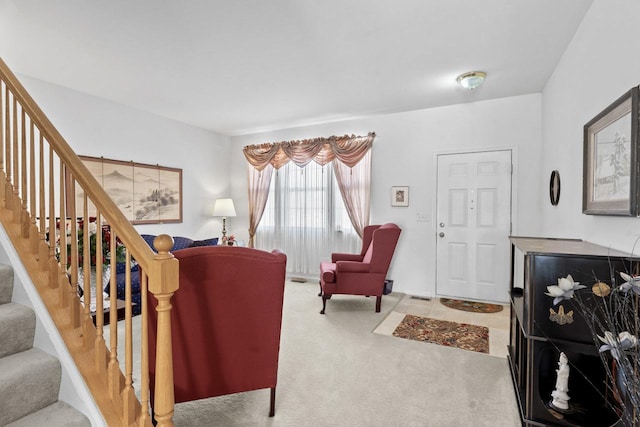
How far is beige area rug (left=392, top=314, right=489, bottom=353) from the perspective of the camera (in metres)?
2.89

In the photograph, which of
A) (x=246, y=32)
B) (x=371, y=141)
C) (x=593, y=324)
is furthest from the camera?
(x=371, y=141)

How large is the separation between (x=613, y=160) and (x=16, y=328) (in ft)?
10.2

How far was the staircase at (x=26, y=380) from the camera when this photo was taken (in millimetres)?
1247

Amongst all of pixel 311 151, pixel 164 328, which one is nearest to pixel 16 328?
pixel 164 328

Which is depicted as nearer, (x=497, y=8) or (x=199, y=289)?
(x=199, y=289)

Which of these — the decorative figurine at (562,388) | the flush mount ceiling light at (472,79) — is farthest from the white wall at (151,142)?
the decorative figurine at (562,388)

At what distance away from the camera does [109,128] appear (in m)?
4.11

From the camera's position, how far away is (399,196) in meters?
4.61

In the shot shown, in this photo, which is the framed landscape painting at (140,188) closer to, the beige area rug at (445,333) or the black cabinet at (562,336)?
the beige area rug at (445,333)

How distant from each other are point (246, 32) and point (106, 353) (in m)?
2.39

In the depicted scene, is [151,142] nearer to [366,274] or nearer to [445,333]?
[366,274]

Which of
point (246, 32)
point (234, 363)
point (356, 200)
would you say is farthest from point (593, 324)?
point (356, 200)

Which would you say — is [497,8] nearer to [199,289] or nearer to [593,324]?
[593,324]

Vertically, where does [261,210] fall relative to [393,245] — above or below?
above
